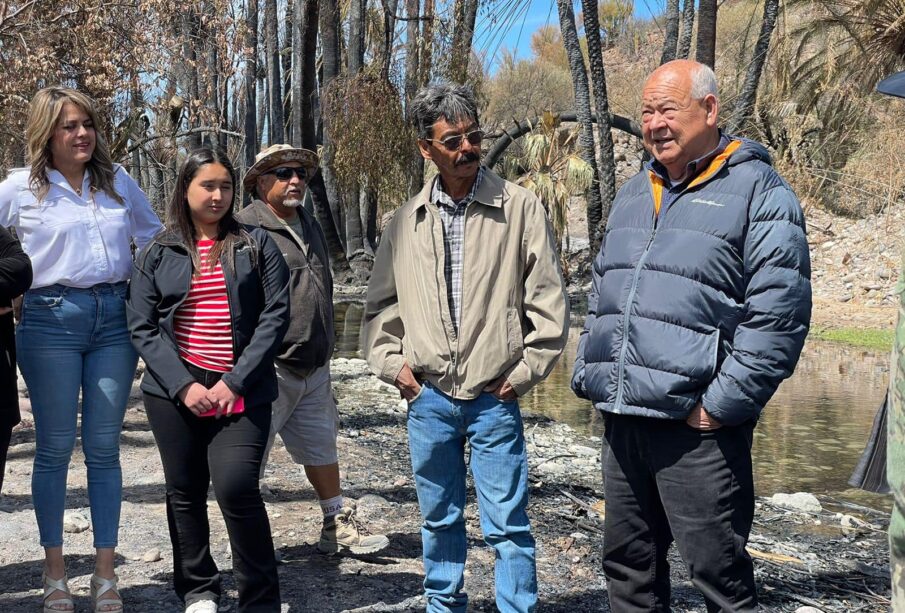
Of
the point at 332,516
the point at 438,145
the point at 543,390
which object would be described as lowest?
the point at 543,390

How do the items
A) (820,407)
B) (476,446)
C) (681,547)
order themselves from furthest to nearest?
1. (820,407)
2. (476,446)
3. (681,547)

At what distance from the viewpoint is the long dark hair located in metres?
3.82

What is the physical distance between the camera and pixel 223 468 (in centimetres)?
362

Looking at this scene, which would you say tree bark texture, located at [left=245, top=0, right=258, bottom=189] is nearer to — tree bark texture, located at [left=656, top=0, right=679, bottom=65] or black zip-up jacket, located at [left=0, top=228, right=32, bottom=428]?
tree bark texture, located at [left=656, top=0, right=679, bottom=65]

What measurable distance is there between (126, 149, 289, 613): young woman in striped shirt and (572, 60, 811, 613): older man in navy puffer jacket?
4.26 feet

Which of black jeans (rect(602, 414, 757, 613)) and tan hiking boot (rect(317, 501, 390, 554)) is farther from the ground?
black jeans (rect(602, 414, 757, 613))

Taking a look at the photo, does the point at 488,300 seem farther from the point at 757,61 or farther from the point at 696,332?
the point at 757,61

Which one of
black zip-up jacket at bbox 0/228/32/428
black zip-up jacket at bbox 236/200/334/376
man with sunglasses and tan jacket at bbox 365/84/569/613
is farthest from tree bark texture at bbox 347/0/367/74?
man with sunglasses and tan jacket at bbox 365/84/569/613

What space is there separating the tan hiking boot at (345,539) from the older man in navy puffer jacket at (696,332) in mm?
1714

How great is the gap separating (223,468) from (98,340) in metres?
0.77

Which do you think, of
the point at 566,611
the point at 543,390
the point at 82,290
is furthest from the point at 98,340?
the point at 543,390

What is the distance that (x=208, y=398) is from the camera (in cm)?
361

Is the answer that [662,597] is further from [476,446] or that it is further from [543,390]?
[543,390]

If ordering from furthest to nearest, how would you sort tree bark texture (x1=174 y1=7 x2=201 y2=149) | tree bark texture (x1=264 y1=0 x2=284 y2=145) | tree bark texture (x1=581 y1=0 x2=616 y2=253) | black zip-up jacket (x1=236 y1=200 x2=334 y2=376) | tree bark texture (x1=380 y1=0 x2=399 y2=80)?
tree bark texture (x1=264 y1=0 x2=284 y2=145)
tree bark texture (x1=380 y1=0 x2=399 y2=80)
tree bark texture (x1=174 y1=7 x2=201 y2=149)
tree bark texture (x1=581 y1=0 x2=616 y2=253)
black zip-up jacket (x1=236 y1=200 x2=334 y2=376)
